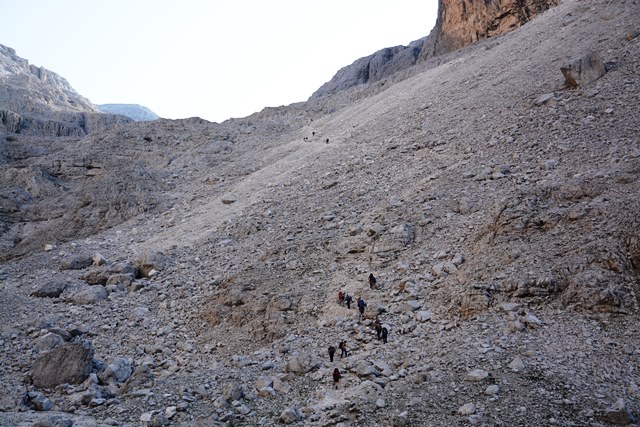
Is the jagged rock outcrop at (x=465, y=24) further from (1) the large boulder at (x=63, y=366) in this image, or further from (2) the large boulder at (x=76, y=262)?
(1) the large boulder at (x=63, y=366)

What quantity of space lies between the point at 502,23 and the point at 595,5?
13380mm

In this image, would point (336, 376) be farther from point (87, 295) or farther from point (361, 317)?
point (87, 295)

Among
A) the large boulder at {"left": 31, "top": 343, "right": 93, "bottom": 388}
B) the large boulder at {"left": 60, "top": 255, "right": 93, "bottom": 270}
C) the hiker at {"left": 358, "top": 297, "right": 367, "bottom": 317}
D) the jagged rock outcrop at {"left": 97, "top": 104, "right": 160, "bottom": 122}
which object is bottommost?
the hiker at {"left": 358, "top": 297, "right": 367, "bottom": 317}

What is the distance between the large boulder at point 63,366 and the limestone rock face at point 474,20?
43.8 meters

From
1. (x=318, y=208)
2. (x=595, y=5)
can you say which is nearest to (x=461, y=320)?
(x=318, y=208)

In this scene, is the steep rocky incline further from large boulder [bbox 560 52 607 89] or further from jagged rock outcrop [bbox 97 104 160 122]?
jagged rock outcrop [bbox 97 104 160 122]

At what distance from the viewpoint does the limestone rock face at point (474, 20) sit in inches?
1705

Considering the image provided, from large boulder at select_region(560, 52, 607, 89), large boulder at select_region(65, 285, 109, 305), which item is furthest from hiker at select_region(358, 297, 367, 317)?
large boulder at select_region(560, 52, 607, 89)

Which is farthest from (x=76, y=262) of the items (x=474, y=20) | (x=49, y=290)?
(x=474, y=20)

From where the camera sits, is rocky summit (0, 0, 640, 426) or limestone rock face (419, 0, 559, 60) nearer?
rocky summit (0, 0, 640, 426)

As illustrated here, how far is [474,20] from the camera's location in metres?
46.7

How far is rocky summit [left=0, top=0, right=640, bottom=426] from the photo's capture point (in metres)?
9.99

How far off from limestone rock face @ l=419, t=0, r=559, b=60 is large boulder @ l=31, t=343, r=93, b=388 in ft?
144

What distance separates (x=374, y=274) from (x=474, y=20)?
39.9 m
